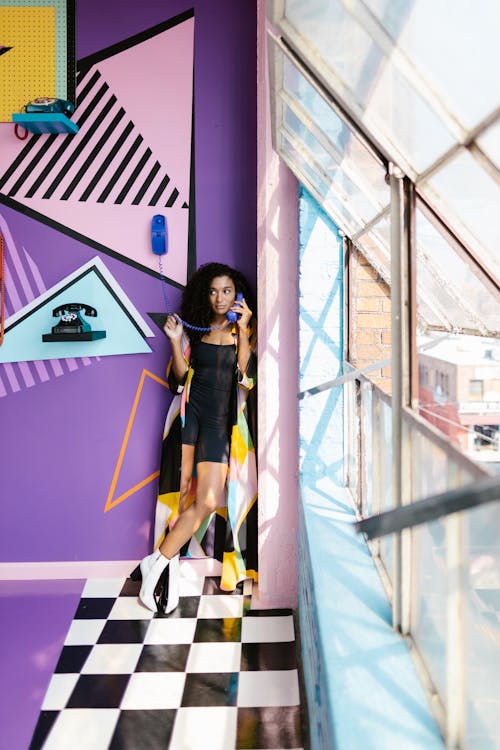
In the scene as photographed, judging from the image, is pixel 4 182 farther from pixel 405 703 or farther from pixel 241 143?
pixel 405 703

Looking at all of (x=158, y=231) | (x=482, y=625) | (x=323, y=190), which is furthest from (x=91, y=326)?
(x=482, y=625)

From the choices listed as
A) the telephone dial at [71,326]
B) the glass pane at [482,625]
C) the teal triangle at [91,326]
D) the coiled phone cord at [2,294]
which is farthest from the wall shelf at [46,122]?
the glass pane at [482,625]

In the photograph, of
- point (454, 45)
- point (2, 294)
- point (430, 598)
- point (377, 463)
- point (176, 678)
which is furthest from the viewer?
point (2, 294)

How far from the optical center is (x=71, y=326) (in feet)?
13.0

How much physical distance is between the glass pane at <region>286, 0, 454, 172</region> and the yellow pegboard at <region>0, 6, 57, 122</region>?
2835 millimetres

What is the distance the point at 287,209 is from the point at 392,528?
113 inches

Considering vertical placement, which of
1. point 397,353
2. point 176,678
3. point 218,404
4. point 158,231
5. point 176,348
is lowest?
point 176,678

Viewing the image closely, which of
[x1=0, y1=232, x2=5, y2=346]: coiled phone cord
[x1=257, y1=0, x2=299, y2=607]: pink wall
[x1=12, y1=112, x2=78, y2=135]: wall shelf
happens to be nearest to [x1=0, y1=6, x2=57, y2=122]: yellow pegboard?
[x1=12, y1=112, x2=78, y2=135]: wall shelf

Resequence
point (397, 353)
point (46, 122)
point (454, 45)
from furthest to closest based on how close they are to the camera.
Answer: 1. point (46, 122)
2. point (397, 353)
3. point (454, 45)

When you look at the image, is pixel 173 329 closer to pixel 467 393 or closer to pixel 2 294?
pixel 2 294

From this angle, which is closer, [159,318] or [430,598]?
[430,598]

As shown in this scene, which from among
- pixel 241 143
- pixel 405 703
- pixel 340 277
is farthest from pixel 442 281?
pixel 241 143

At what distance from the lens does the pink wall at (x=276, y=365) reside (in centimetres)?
372

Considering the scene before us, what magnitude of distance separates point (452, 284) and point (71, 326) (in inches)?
101
